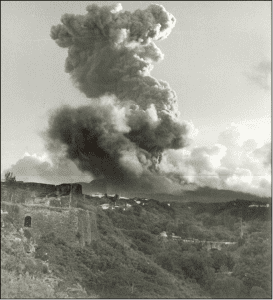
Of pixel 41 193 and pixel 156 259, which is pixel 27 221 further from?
pixel 156 259

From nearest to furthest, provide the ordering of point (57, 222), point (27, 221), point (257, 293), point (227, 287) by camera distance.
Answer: point (257, 293) < point (227, 287) < point (27, 221) < point (57, 222)

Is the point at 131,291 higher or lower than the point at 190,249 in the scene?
lower

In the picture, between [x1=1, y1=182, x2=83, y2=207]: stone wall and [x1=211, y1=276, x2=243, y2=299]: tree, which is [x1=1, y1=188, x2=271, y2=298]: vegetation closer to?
[x1=211, y1=276, x2=243, y2=299]: tree

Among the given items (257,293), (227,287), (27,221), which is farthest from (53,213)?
(257,293)

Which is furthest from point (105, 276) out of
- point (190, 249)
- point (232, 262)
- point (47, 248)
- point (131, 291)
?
point (232, 262)

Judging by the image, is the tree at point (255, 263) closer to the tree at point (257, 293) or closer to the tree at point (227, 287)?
the tree at point (257, 293)

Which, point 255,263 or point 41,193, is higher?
point 41,193

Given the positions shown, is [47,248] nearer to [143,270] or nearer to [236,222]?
[143,270]

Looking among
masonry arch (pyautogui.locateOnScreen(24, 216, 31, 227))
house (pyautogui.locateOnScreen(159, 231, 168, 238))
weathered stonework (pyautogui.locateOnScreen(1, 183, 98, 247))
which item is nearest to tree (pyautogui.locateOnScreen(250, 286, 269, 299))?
house (pyautogui.locateOnScreen(159, 231, 168, 238))

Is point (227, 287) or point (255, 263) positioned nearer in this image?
point (227, 287)

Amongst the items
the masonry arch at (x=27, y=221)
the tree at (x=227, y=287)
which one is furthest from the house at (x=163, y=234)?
the masonry arch at (x=27, y=221)

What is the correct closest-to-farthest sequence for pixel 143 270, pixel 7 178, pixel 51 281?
1. pixel 51 281
2. pixel 143 270
3. pixel 7 178
